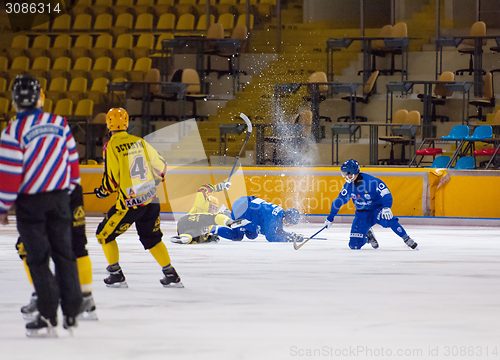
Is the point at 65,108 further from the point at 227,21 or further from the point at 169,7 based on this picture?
the point at 227,21

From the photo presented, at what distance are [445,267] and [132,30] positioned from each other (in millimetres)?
12292

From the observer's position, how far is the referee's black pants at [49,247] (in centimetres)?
308

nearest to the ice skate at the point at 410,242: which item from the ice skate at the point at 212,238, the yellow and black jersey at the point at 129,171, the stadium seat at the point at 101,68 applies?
the ice skate at the point at 212,238

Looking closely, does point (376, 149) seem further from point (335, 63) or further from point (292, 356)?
point (292, 356)

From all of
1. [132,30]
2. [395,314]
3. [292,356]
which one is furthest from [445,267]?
[132,30]

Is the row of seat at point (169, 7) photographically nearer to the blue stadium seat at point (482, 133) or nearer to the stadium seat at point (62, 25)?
the stadium seat at point (62, 25)

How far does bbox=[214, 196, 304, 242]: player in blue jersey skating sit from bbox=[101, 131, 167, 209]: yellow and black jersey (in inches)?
110

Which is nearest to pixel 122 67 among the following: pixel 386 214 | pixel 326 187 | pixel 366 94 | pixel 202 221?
pixel 366 94

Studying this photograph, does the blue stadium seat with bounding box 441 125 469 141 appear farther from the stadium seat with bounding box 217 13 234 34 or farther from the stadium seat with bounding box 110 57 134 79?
the stadium seat with bounding box 110 57 134 79

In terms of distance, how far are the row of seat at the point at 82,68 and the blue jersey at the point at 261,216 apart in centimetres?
797

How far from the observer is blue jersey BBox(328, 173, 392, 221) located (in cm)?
672

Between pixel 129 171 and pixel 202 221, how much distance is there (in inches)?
114

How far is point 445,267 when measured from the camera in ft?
18.8

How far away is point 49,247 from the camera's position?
125 inches
